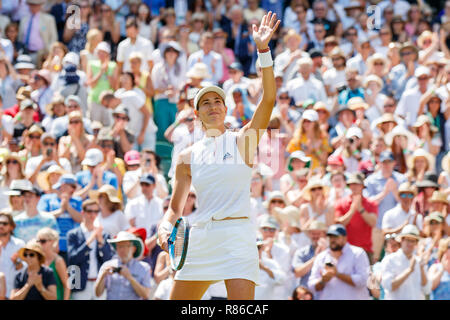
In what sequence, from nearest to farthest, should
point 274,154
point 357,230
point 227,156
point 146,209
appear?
point 227,156 < point 357,230 < point 146,209 < point 274,154

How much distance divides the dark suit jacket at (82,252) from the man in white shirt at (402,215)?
3.00m

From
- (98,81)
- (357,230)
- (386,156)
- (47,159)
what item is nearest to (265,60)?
(357,230)

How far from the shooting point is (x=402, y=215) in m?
11.1

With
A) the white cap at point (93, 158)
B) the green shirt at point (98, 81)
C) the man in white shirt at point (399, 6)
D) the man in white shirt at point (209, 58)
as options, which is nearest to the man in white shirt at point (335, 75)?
the man in white shirt at point (209, 58)

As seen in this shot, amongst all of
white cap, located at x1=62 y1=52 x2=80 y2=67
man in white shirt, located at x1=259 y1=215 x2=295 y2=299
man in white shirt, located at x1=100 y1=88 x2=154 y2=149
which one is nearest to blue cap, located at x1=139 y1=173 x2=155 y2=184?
man in white shirt, located at x1=259 y1=215 x2=295 y2=299

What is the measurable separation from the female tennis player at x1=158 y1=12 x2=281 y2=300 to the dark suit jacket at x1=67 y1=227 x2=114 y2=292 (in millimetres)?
4552

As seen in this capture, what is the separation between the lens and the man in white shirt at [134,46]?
15.3m

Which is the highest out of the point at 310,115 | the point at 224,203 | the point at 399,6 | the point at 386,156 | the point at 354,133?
the point at 399,6

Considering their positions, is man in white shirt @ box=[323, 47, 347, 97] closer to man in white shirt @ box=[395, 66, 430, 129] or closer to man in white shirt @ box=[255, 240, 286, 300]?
man in white shirt @ box=[395, 66, 430, 129]

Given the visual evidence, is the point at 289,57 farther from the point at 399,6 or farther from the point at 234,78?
the point at 399,6

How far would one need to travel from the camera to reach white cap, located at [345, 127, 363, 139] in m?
12.6

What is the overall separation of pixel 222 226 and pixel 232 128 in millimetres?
3890

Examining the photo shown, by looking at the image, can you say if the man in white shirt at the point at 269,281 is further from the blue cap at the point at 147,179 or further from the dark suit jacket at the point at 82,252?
the blue cap at the point at 147,179

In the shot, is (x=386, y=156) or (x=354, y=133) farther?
(x=354, y=133)
